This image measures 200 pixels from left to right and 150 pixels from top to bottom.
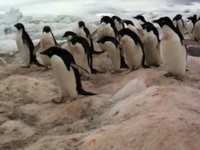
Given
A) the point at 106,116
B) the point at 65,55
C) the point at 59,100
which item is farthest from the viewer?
the point at 59,100

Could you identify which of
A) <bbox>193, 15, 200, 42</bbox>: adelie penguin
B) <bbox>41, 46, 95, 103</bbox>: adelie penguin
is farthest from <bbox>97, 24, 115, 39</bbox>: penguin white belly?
<bbox>193, 15, 200, 42</bbox>: adelie penguin

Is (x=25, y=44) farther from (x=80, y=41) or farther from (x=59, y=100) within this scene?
(x=59, y=100)

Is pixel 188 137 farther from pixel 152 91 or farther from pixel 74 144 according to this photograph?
pixel 152 91

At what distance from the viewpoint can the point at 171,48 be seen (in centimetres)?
610

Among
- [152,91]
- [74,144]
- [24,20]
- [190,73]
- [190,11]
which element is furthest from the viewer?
[190,11]

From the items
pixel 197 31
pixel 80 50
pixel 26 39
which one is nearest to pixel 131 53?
pixel 80 50

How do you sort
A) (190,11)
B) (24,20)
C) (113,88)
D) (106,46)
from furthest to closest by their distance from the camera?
1. (190,11)
2. (24,20)
3. (106,46)
4. (113,88)

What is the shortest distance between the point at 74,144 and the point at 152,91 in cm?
123

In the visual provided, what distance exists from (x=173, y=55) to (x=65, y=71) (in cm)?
148

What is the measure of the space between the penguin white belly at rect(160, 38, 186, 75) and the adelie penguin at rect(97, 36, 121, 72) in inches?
63.6

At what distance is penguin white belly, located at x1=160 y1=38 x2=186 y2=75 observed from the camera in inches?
240

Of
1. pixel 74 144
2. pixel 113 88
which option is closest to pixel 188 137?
pixel 74 144

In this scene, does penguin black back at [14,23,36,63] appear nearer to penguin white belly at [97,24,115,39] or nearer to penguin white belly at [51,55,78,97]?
penguin white belly at [97,24,115,39]

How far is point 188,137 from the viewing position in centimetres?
345
